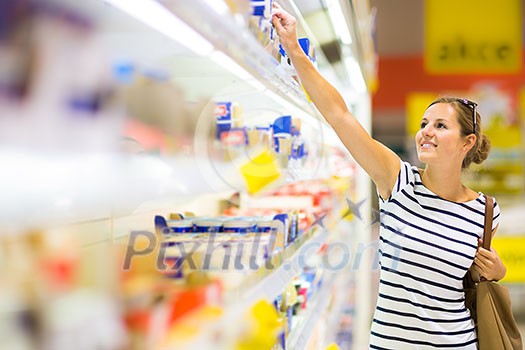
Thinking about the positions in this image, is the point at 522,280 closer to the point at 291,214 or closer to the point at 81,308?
the point at 291,214

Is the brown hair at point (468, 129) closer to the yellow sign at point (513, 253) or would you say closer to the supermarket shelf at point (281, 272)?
the supermarket shelf at point (281, 272)

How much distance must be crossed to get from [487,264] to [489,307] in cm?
13

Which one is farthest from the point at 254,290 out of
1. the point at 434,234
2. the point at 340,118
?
the point at 434,234

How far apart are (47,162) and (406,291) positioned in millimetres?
1442

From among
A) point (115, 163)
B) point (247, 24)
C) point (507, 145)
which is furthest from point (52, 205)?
point (507, 145)

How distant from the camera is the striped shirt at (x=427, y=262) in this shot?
72.7 inches

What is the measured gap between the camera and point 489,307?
187 cm

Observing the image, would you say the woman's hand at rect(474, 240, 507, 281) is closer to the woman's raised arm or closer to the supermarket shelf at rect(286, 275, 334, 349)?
the woman's raised arm

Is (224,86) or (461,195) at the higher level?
(224,86)

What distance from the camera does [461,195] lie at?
192 centimetres

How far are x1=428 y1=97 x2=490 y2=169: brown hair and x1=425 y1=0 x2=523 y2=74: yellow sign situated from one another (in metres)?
4.00

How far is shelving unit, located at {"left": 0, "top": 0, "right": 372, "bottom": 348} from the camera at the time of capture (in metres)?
0.62

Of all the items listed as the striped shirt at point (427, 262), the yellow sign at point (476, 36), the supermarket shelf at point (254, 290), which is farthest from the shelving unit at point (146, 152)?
the yellow sign at point (476, 36)

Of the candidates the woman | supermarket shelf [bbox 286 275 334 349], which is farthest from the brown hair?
supermarket shelf [bbox 286 275 334 349]
